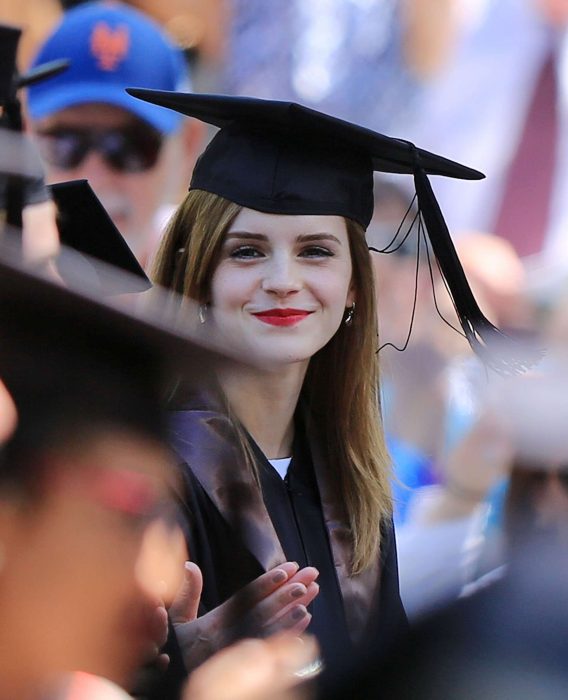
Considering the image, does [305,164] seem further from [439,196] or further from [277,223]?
[439,196]

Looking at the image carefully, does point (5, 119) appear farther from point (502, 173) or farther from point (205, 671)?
point (502, 173)

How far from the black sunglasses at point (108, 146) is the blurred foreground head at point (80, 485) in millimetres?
2161

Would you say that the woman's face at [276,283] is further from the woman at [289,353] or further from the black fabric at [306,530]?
the black fabric at [306,530]

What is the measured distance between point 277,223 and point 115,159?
1353 millimetres

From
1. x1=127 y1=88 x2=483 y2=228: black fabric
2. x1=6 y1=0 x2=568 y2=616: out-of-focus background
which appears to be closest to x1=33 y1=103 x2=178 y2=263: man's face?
x1=6 y1=0 x2=568 y2=616: out-of-focus background

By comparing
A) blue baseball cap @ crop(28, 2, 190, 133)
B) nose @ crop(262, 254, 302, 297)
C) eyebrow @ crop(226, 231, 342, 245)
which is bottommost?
nose @ crop(262, 254, 302, 297)

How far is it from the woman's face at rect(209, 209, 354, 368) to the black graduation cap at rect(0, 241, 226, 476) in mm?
794

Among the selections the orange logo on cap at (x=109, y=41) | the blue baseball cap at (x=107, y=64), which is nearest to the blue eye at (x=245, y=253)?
the blue baseball cap at (x=107, y=64)

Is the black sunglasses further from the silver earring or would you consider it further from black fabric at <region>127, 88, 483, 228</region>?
the silver earring

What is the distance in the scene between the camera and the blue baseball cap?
12.1 feet

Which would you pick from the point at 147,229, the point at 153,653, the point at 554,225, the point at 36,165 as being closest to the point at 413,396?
the point at 147,229

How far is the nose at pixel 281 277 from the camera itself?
2398mm

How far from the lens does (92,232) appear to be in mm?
2451

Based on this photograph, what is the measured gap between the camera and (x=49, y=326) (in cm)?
148
